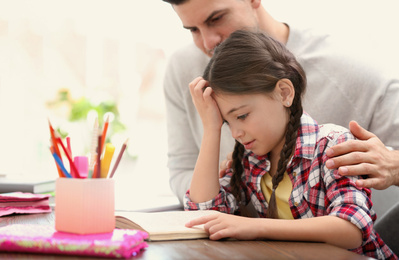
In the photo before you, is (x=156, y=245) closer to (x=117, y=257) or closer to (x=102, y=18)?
(x=117, y=257)

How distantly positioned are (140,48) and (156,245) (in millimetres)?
2824

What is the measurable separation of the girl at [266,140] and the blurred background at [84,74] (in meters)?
1.89

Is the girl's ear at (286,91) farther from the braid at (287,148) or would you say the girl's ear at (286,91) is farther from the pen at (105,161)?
the pen at (105,161)

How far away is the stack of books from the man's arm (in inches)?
32.3

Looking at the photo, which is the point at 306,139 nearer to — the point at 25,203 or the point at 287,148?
the point at 287,148

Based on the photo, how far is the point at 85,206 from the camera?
79cm

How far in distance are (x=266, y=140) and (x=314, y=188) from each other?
17 centimetres

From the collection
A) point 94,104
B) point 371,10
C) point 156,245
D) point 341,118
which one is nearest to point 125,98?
point 94,104

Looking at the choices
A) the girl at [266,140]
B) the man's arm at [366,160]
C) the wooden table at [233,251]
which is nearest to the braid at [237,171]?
the girl at [266,140]

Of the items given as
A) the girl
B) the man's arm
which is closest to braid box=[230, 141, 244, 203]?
the girl

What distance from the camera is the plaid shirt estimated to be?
3.49 feet

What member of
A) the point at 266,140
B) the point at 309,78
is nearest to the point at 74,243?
the point at 266,140

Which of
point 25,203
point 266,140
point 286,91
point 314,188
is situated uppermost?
point 286,91

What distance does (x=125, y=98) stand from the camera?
3559 mm
